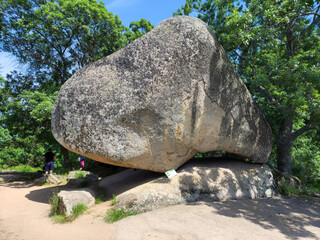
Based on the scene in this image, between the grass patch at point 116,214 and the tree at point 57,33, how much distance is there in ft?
29.3

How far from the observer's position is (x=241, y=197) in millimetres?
6977

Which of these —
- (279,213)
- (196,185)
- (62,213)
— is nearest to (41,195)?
(62,213)

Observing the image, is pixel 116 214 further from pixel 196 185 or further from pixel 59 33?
pixel 59 33

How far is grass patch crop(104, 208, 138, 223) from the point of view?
17.8 ft

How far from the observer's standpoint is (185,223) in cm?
496

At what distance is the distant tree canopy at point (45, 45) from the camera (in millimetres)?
10562

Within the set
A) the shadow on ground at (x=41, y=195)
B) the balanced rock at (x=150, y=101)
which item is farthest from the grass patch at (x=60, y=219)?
the shadow on ground at (x=41, y=195)

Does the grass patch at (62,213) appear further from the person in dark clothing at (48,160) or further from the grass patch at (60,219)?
the person in dark clothing at (48,160)

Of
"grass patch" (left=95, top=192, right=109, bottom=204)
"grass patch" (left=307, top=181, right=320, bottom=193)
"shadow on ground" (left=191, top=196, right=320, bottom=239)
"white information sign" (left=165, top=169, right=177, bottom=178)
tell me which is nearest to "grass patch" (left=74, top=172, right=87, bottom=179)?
"grass patch" (left=95, top=192, right=109, bottom=204)

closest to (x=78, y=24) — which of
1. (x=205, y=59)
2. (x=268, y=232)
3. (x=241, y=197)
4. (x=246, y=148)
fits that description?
(x=205, y=59)

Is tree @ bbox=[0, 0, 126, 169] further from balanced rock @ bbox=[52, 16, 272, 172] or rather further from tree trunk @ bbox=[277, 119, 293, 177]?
tree trunk @ bbox=[277, 119, 293, 177]

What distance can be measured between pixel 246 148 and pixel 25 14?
→ 480 inches

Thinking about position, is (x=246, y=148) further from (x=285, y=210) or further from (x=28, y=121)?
(x=28, y=121)

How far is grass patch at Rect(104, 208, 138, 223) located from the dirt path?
0.18 metres
